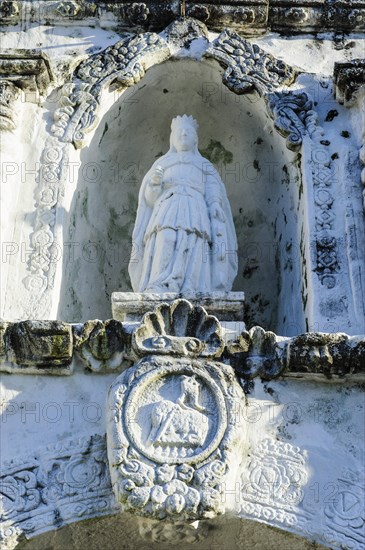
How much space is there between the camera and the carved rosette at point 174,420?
26.3ft

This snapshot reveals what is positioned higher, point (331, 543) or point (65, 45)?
point (65, 45)

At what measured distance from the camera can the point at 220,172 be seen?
11.5 meters

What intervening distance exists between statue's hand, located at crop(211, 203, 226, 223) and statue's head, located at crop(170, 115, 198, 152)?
0.66 meters

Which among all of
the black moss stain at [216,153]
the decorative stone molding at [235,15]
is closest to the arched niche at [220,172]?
the black moss stain at [216,153]

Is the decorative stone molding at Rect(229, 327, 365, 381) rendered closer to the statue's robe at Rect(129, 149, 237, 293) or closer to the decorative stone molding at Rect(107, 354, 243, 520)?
the decorative stone molding at Rect(107, 354, 243, 520)

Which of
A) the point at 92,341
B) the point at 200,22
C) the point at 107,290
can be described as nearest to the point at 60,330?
the point at 92,341

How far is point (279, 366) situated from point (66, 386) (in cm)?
133

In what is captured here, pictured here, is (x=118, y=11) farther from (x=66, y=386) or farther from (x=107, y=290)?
(x=66, y=386)

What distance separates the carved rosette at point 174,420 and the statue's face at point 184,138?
2280 mm

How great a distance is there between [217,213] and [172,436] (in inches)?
96.1

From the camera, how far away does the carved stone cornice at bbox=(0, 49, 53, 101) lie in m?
10.7

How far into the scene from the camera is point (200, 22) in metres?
11.3

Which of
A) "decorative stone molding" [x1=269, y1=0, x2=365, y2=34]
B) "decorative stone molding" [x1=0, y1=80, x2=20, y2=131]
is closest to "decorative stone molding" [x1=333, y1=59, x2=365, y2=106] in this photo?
"decorative stone molding" [x1=269, y1=0, x2=365, y2=34]

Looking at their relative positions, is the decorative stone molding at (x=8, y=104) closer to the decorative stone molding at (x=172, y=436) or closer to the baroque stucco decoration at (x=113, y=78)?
the baroque stucco decoration at (x=113, y=78)
